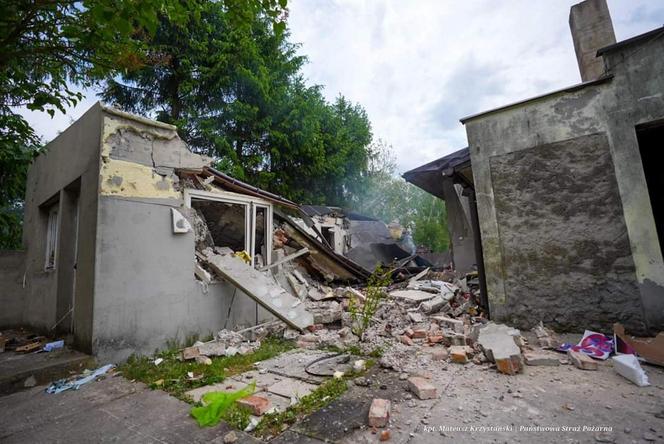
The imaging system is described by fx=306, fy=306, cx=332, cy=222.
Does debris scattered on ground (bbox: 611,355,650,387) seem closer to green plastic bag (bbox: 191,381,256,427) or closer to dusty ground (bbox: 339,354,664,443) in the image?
dusty ground (bbox: 339,354,664,443)

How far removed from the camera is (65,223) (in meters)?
4.81

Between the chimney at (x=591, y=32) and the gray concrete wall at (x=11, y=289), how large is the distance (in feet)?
37.0

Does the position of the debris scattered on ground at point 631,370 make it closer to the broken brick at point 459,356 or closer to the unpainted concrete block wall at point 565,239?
the unpainted concrete block wall at point 565,239

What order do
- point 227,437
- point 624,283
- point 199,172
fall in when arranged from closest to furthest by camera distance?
point 227,437 < point 624,283 < point 199,172

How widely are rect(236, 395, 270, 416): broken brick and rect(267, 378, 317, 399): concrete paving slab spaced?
286 mm

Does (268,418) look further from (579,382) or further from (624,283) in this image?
(624,283)

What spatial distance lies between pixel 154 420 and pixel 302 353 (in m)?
2.01

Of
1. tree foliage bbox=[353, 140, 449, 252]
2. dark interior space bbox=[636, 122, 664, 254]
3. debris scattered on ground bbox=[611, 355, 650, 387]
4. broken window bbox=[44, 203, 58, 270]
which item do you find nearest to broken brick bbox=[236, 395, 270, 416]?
debris scattered on ground bbox=[611, 355, 650, 387]

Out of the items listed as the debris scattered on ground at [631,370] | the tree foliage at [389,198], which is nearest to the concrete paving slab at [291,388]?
the debris scattered on ground at [631,370]

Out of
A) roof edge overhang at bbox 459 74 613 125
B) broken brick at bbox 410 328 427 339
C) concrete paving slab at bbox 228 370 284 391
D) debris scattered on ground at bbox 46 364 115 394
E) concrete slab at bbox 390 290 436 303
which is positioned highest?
roof edge overhang at bbox 459 74 613 125

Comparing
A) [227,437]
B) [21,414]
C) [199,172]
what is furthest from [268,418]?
[199,172]

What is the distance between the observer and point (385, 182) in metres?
25.9

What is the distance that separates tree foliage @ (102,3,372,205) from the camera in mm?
12641

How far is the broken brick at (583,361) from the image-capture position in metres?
3.21
